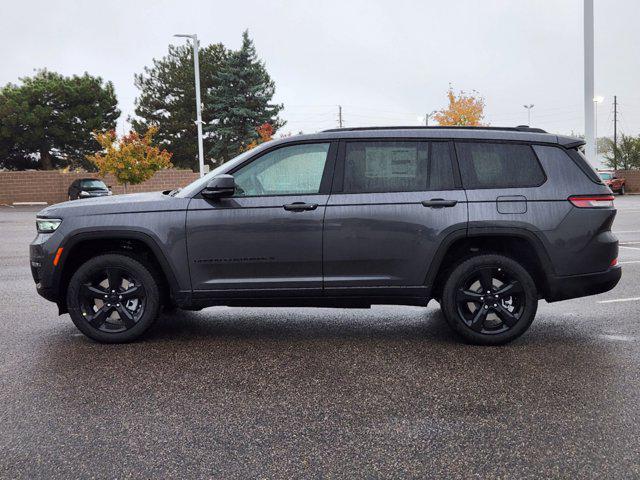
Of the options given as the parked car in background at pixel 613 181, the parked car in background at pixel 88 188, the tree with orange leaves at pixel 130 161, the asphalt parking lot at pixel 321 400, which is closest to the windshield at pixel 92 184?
the parked car in background at pixel 88 188

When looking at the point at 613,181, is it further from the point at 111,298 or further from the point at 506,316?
the point at 111,298

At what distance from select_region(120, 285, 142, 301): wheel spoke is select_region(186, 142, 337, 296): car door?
1.62 feet

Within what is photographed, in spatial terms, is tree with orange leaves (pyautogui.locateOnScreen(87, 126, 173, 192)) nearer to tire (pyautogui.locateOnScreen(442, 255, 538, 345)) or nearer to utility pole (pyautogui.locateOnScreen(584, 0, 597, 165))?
utility pole (pyautogui.locateOnScreen(584, 0, 597, 165))

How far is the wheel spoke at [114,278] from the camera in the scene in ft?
17.8

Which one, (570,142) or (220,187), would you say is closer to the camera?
(220,187)

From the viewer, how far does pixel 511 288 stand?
5.26m

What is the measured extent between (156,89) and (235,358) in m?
61.8

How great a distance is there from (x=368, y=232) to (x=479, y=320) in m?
1.17

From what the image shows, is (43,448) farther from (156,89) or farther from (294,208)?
(156,89)

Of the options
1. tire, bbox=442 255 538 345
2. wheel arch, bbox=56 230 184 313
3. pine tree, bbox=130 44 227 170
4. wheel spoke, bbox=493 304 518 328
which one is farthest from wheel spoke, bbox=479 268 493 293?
pine tree, bbox=130 44 227 170

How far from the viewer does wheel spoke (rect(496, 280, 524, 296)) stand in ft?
17.2

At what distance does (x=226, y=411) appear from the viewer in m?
3.89

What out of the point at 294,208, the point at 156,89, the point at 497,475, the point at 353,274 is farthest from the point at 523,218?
the point at 156,89

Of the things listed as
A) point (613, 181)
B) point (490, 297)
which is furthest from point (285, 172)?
point (613, 181)
